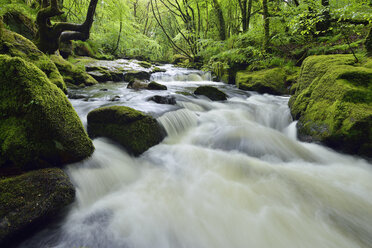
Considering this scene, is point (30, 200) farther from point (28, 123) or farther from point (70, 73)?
point (70, 73)

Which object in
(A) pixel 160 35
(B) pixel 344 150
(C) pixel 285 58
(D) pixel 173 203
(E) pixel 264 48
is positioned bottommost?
(D) pixel 173 203

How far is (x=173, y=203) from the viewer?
85.4 inches

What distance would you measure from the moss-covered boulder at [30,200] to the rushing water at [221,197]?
0.14 m

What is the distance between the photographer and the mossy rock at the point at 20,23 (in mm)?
6453

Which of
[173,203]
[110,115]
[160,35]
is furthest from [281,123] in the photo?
[160,35]

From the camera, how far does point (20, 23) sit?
679cm

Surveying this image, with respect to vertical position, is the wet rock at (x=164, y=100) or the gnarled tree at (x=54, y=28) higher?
the gnarled tree at (x=54, y=28)

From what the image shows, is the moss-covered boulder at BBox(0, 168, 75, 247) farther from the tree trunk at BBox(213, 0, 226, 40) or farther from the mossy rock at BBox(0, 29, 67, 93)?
the tree trunk at BBox(213, 0, 226, 40)

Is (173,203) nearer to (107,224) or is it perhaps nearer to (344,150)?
(107,224)

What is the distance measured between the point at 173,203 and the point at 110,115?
77.6 inches

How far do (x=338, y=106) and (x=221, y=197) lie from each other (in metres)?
2.86

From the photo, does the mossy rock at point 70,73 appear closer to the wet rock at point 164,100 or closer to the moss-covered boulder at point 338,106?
the wet rock at point 164,100

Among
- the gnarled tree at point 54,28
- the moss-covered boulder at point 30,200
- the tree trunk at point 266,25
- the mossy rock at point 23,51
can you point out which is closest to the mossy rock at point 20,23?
the gnarled tree at point 54,28

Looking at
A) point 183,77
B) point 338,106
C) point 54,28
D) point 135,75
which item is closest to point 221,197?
point 338,106
